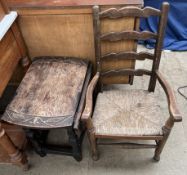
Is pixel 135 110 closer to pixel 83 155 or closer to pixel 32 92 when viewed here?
pixel 83 155

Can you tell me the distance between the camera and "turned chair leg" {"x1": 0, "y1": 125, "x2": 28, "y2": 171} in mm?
1349

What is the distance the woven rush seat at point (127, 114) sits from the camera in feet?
4.33

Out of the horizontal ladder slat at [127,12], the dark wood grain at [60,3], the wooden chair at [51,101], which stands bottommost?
the wooden chair at [51,101]

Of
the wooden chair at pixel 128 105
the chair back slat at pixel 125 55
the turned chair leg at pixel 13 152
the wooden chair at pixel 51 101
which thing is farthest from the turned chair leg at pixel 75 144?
the chair back slat at pixel 125 55

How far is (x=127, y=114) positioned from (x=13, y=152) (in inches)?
31.6

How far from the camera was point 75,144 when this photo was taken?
1467 mm

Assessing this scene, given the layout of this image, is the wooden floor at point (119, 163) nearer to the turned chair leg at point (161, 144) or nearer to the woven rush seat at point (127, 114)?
the turned chair leg at point (161, 144)

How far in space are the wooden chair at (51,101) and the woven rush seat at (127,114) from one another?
15cm

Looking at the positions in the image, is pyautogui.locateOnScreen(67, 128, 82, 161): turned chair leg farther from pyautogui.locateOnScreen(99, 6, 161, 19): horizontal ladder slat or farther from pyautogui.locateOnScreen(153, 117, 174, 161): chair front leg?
pyautogui.locateOnScreen(99, 6, 161, 19): horizontal ladder slat

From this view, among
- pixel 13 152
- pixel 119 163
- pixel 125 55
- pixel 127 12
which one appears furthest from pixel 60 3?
pixel 119 163

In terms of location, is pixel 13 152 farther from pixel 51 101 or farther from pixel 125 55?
pixel 125 55

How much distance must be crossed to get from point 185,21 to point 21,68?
1771 millimetres

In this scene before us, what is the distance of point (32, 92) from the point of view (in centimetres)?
141

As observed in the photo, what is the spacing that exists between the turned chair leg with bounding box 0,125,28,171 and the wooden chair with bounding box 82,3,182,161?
502 millimetres
